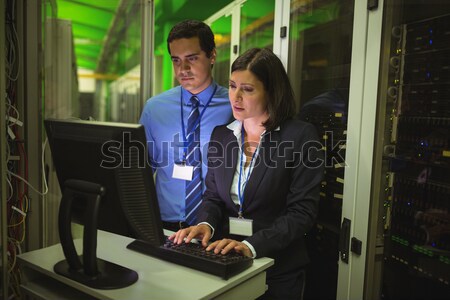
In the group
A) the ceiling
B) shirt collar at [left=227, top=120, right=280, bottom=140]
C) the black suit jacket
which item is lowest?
the black suit jacket

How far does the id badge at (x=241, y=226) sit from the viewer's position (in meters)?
1.44

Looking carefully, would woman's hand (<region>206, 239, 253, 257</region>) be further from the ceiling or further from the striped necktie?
the ceiling

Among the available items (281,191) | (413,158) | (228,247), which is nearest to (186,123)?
(281,191)

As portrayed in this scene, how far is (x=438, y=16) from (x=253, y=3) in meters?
1.34

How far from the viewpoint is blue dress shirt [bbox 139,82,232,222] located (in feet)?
6.01

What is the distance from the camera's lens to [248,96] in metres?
1.55

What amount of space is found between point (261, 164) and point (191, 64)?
27.2 inches

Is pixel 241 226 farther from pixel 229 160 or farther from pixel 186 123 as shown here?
pixel 186 123

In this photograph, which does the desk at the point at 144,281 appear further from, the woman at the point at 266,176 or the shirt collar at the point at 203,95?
the shirt collar at the point at 203,95

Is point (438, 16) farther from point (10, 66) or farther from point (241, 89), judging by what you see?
point (10, 66)

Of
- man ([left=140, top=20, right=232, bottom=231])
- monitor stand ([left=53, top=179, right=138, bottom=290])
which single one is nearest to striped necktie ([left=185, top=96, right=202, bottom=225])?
man ([left=140, top=20, right=232, bottom=231])

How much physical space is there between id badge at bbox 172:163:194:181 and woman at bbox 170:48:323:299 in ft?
0.51

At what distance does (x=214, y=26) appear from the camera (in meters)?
2.76

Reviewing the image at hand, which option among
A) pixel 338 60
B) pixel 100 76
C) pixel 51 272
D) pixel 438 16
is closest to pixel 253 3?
pixel 338 60
